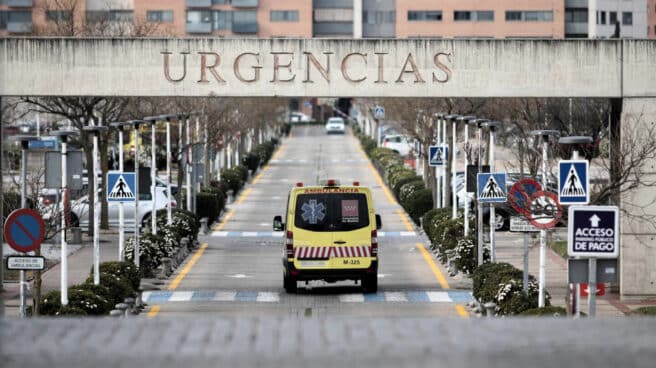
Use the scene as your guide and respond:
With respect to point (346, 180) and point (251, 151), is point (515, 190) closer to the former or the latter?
point (346, 180)

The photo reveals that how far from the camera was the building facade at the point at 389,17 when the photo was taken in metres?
117

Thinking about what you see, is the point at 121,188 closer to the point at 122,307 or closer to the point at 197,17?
the point at 122,307

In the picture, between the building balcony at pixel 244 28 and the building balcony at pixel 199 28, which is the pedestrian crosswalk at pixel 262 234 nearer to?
the building balcony at pixel 199 28

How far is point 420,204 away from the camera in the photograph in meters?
49.0

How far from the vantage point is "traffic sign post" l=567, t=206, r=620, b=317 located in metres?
18.4

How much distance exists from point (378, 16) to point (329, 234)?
9361cm

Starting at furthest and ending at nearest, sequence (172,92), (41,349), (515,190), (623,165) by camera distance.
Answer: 1. (172,92)
2. (623,165)
3. (515,190)
4. (41,349)

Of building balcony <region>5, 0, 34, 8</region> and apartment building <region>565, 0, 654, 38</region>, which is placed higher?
building balcony <region>5, 0, 34, 8</region>

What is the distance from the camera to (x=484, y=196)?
2991cm

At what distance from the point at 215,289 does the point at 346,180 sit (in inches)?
1494

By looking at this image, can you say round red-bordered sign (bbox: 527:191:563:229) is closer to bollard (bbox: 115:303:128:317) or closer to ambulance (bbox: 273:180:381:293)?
ambulance (bbox: 273:180:381:293)

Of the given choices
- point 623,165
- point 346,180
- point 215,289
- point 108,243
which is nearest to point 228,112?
point 346,180

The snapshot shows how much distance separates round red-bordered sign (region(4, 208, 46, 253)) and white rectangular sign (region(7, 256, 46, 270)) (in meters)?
0.13

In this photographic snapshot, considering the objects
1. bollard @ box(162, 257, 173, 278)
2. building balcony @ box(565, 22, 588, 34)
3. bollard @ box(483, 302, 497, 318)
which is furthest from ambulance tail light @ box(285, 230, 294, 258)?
building balcony @ box(565, 22, 588, 34)
